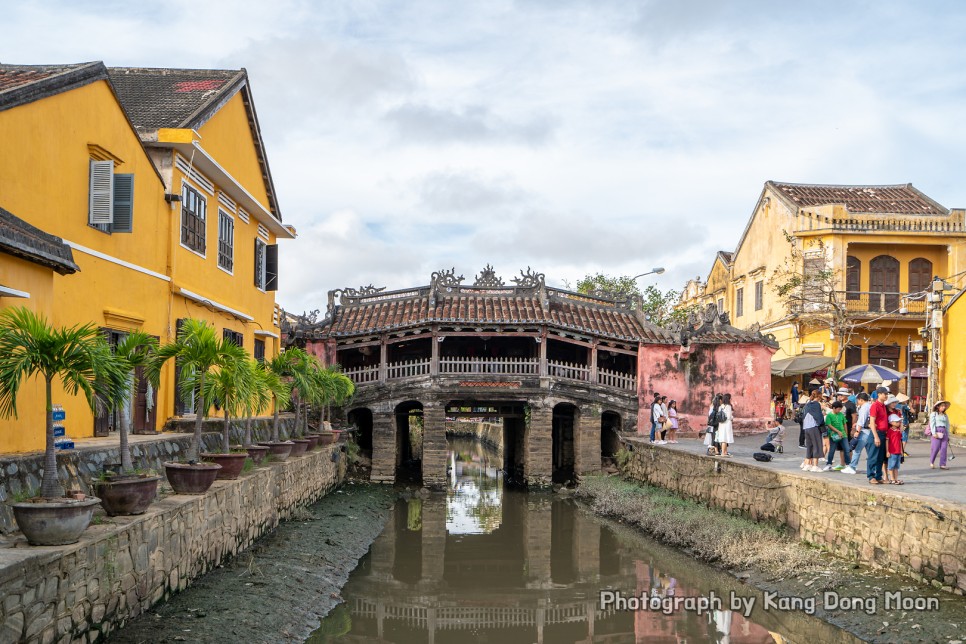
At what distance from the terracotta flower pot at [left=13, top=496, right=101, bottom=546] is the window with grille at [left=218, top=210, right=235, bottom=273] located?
11.0 metres

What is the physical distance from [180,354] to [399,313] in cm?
1476

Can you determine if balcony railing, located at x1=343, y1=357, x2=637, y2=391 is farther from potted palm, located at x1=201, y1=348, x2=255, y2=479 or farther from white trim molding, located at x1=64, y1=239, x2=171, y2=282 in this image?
potted palm, located at x1=201, y1=348, x2=255, y2=479

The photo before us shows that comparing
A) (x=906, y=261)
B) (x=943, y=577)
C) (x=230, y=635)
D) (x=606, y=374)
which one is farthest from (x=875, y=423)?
(x=906, y=261)

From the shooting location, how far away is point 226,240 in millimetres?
17984

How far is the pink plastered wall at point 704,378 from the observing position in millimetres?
24969

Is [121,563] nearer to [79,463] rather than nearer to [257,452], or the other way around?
[79,463]

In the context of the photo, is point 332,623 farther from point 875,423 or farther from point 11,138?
point 875,423

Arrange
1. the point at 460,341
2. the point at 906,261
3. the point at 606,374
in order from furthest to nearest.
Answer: the point at 906,261
the point at 460,341
the point at 606,374

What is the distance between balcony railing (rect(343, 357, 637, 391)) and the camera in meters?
24.4

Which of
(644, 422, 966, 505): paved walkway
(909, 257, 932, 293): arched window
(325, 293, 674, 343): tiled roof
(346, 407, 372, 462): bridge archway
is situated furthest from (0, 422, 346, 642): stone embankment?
(909, 257, 932, 293): arched window

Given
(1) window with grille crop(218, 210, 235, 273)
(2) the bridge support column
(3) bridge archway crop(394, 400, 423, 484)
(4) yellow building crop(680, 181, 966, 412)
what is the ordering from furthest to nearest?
(4) yellow building crop(680, 181, 966, 412) < (3) bridge archway crop(394, 400, 423, 484) < (2) the bridge support column < (1) window with grille crop(218, 210, 235, 273)

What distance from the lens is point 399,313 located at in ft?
82.9

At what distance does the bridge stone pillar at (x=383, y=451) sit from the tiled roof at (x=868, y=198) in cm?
1715

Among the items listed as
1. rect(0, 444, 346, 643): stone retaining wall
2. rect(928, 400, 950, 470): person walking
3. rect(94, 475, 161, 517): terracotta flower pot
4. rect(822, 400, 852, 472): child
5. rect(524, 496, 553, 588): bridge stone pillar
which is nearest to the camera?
rect(0, 444, 346, 643): stone retaining wall
